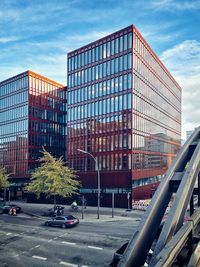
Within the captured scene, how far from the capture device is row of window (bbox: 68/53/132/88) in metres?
45.8

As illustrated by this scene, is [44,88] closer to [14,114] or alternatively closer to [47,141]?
[14,114]

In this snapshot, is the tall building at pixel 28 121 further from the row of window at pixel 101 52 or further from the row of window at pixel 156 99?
the row of window at pixel 156 99

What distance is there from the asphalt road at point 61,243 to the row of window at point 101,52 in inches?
1189

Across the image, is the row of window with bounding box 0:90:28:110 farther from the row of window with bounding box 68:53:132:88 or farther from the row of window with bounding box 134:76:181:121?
the row of window with bounding box 134:76:181:121

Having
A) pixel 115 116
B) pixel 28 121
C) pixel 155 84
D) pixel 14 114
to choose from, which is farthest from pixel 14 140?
pixel 155 84

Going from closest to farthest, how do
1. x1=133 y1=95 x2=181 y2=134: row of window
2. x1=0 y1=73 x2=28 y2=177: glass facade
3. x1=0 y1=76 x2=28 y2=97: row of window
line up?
x1=133 y1=95 x2=181 y2=134: row of window, x1=0 y1=73 x2=28 y2=177: glass facade, x1=0 y1=76 x2=28 y2=97: row of window

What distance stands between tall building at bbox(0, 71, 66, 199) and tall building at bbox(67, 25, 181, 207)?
13.8 m

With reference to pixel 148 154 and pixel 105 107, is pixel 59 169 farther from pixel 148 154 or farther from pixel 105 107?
pixel 148 154

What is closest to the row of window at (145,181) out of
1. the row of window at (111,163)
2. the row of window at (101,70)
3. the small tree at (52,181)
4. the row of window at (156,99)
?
the row of window at (111,163)

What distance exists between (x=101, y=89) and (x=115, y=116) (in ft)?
21.1

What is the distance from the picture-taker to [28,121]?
62188 mm

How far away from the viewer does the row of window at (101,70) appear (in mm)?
45787

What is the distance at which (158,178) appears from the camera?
57625 millimetres

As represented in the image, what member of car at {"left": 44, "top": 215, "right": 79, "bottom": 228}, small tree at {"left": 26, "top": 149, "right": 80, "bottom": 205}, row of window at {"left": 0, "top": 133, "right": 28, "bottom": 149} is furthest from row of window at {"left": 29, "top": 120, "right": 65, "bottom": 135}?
car at {"left": 44, "top": 215, "right": 79, "bottom": 228}
